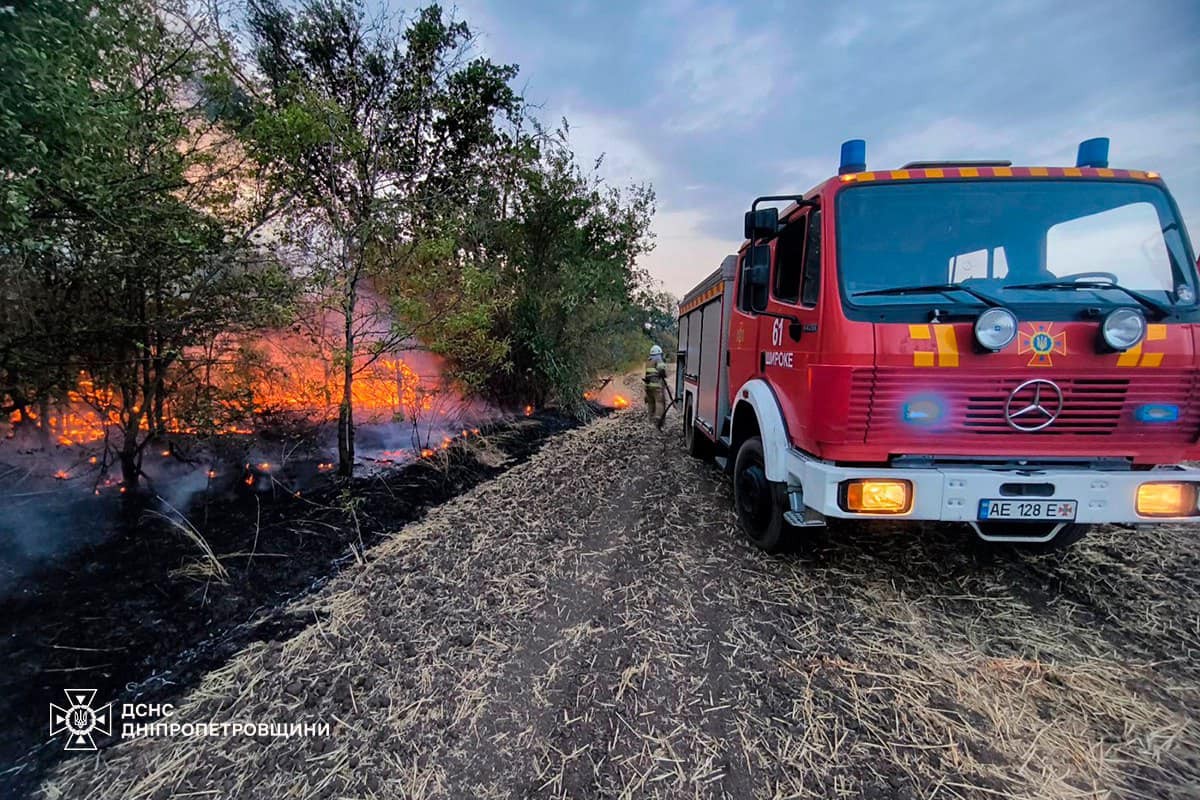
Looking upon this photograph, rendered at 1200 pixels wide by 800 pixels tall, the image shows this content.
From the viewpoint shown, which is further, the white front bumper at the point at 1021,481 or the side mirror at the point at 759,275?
the side mirror at the point at 759,275

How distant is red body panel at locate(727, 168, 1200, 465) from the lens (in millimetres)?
2490

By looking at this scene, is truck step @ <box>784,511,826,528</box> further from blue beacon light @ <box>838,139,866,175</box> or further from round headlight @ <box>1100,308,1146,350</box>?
blue beacon light @ <box>838,139,866,175</box>

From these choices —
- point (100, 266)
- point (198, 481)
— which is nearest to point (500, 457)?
point (198, 481)

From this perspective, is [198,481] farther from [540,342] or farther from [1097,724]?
[1097,724]

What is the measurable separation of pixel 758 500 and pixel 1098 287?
2339mm

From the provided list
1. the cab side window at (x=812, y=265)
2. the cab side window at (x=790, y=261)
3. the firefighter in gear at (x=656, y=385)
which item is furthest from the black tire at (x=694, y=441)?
the cab side window at (x=812, y=265)

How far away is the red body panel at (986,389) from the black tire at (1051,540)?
515mm

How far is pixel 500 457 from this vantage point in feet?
23.1

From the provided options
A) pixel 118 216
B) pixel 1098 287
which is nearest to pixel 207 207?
pixel 118 216

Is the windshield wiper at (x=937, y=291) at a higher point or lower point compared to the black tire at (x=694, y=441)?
higher

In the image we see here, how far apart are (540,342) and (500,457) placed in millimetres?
3667

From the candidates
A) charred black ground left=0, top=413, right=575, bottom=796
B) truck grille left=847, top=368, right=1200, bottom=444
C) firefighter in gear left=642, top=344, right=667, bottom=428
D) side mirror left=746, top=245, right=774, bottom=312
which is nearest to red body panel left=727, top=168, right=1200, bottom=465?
truck grille left=847, top=368, right=1200, bottom=444

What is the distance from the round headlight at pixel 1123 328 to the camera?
240cm

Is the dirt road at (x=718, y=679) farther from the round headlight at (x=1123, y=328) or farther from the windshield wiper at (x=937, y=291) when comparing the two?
the windshield wiper at (x=937, y=291)
